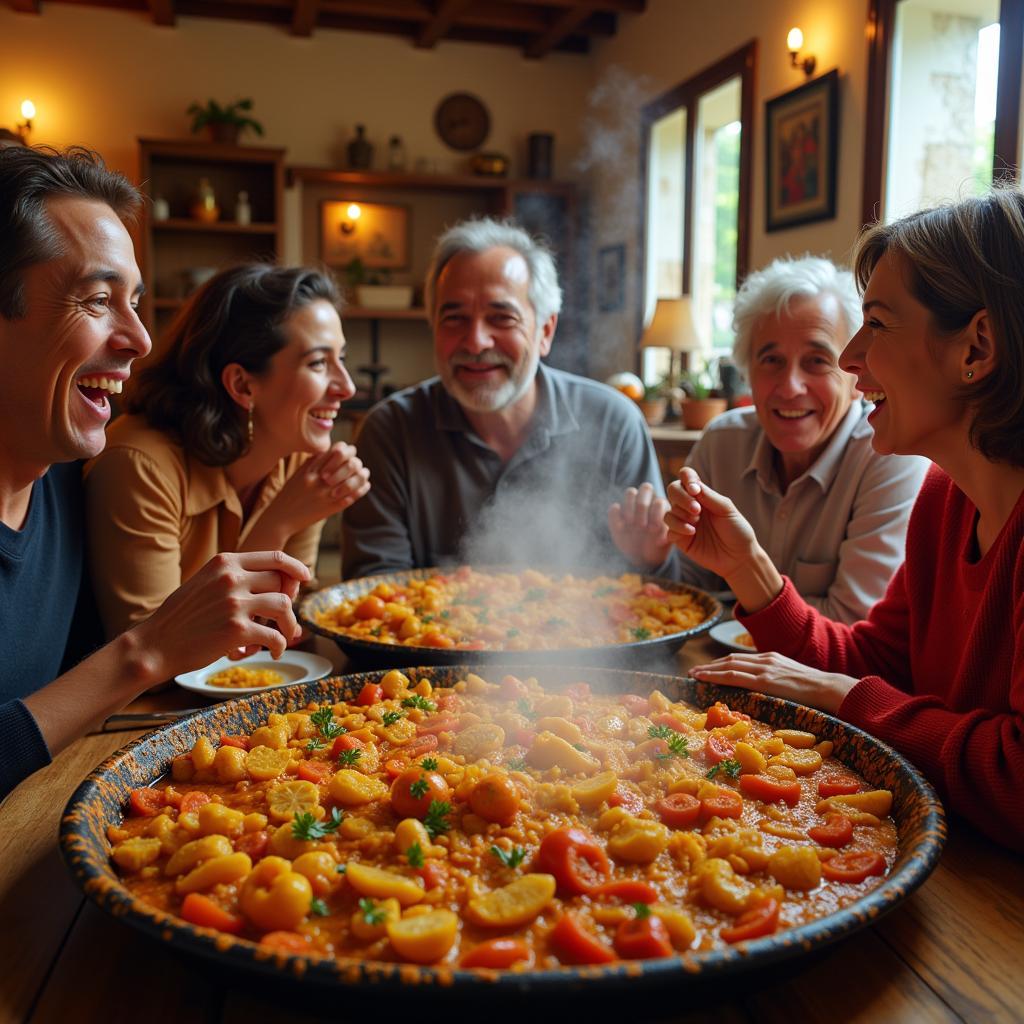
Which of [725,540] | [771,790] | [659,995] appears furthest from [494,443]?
[659,995]

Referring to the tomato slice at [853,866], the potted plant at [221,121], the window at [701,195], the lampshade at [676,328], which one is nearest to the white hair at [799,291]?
the tomato slice at [853,866]

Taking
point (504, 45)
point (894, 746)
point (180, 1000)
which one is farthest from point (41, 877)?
point (504, 45)

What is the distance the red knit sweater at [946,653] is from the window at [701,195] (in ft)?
16.3

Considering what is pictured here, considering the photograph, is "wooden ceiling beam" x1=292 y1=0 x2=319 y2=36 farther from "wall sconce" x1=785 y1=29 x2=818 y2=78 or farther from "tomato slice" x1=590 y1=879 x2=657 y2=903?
"tomato slice" x1=590 y1=879 x2=657 y2=903

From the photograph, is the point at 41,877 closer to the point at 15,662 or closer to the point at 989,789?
the point at 15,662

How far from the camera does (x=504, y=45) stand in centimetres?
892

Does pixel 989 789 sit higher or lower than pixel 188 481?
lower

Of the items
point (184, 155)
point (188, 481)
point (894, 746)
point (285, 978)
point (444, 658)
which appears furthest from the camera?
point (184, 155)

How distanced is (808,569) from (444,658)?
1246mm

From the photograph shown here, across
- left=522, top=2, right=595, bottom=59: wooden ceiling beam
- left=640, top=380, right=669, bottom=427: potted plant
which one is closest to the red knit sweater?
left=640, top=380, right=669, bottom=427: potted plant

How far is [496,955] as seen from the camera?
0.85m

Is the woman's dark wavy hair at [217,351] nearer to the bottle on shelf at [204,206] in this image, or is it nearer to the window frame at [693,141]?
the window frame at [693,141]

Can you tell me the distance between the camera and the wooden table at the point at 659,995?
2.70 feet

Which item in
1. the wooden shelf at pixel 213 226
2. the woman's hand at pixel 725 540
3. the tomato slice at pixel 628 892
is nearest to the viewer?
the tomato slice at pixel 628 892
